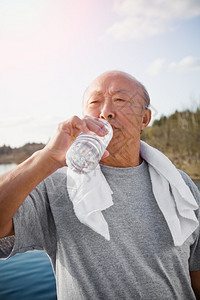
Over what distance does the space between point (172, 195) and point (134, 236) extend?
14.5 inches

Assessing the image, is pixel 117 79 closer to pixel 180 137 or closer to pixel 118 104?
pixel 118 104

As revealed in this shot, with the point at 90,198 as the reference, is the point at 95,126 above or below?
above

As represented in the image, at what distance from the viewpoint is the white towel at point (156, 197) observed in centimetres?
123

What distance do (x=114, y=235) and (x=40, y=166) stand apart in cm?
62

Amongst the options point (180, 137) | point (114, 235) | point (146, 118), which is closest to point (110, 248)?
point (114, 235)

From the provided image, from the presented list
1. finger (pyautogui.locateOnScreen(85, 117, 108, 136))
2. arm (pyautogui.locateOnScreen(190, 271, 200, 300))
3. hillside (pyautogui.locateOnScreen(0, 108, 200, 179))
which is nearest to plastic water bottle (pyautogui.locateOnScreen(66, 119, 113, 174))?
finger (pyautogui.locateOnScreen(85, 117, 108, 136))

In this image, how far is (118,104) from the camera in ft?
4.45

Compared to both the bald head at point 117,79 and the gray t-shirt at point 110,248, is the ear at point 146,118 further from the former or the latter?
the gray t-shirt at point 110,248

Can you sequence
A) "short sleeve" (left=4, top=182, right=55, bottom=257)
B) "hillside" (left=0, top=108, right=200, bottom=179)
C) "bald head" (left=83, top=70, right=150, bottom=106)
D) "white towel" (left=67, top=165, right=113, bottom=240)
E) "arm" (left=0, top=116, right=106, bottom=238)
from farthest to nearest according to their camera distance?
"hillside" (left=0, top=108, right=200, bottom=179) < "bald head" (left=83, top=70, right=150, bottom=106) < "white towel" (left=67, top=165, right=113, bottom=240) < "short sleeve" (left=4, top=182, right=55, bottom=257) < "arm" (left=0, top=116, right=106, bottom=238)

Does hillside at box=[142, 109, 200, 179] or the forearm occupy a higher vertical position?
hillside at box=[142, 109, 200, 179]

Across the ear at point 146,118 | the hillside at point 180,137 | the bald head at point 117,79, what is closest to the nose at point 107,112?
the bald head at point 117,79

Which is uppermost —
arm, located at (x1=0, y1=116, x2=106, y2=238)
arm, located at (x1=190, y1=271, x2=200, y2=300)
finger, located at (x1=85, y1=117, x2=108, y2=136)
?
finger, located at (x1=85, y1=117, x2=108, y2=136)

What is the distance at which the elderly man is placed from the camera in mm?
1224

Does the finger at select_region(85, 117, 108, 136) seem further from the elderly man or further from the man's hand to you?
the elderly man
